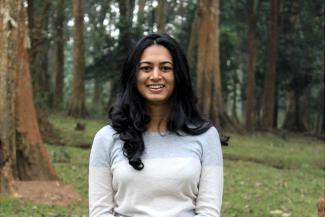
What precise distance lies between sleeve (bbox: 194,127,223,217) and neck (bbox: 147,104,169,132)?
0.72ft

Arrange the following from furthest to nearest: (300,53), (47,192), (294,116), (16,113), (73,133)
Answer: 1. (294,116)
2. (300,53)
3. (73,133)
4. (16,113)
5. (47,192)

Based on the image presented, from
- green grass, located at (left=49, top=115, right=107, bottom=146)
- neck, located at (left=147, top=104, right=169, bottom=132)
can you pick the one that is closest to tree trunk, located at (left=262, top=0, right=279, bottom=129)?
green grass, located at (left=49, top=115, right=107, bottom=146)

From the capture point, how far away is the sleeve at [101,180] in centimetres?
309

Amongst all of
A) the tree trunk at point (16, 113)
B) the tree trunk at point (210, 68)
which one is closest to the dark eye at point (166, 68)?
the tree trunk at point (16, 113)

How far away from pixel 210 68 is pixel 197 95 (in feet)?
56.5

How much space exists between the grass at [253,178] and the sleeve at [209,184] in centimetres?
472

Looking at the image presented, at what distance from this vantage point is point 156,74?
124 inches

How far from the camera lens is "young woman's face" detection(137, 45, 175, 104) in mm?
3162

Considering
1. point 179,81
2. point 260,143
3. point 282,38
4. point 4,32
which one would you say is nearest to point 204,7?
point 260,143

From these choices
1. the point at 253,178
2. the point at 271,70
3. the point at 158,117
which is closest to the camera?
the point at 158,117

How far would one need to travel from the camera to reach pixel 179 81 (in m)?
3.19

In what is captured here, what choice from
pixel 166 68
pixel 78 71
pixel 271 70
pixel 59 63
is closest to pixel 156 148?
pixel 166 68

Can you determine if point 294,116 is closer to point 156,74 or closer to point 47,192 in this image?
point 47,192

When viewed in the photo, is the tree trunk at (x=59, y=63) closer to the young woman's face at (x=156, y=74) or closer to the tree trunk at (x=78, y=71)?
the tree trunk at (x=78, y=71)
